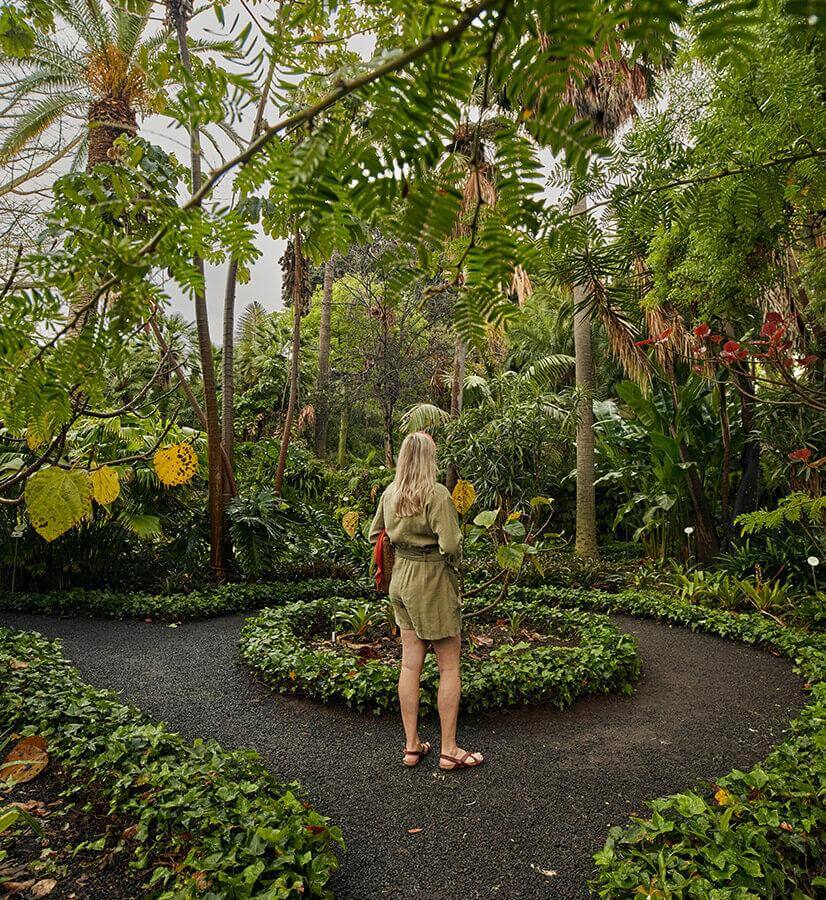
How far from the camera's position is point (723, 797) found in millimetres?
2947

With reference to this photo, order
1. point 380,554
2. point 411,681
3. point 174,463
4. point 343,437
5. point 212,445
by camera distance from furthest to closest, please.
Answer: point 343,437, point 212,445, point 174,463, point 380,554, point 411,681

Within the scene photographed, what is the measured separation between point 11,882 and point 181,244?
2610mm

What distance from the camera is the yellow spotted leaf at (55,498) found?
4.08ft

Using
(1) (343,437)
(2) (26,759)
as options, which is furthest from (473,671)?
(1) (343,437)

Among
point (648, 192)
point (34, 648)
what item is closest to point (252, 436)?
point (34, 648)

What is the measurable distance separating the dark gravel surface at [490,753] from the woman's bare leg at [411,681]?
190mm

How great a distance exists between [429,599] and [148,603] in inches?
175

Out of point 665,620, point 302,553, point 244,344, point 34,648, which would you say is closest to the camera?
point 34,648

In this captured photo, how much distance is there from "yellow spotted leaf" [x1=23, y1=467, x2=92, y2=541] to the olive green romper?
2.28 m

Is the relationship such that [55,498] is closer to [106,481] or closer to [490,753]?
[106,481]

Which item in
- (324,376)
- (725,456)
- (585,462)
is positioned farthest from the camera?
(324,376)

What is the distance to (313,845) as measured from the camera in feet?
8.38

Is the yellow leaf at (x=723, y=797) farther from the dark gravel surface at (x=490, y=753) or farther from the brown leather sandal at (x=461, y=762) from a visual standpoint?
the brown leather sandal at (x=461, y=762)

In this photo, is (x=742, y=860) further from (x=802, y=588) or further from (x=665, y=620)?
(x=802, y=588)
